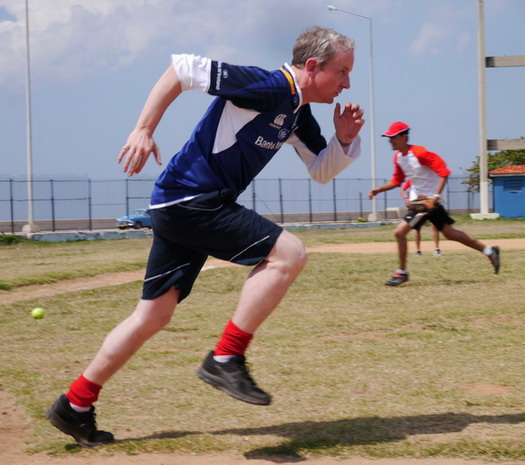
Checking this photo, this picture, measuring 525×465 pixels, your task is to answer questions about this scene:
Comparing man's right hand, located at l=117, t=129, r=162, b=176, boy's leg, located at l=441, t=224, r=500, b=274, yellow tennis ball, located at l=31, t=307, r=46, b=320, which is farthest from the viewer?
boy's leg, located at l=441, t=224, r=500, b=274

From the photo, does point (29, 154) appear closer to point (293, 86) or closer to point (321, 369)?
point (321, 369)

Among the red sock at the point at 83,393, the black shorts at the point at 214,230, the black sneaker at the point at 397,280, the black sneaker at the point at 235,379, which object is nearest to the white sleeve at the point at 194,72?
the black shorts at the point at 214,230

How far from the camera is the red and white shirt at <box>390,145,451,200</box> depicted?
10680 millimetres

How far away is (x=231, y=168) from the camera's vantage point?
3857 mm

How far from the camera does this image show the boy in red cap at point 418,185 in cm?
1003

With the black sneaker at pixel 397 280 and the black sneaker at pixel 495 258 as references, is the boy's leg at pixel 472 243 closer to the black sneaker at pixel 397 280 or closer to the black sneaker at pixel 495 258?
the black sneaker at pixel 495 258

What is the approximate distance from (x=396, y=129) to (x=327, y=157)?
6.21 m

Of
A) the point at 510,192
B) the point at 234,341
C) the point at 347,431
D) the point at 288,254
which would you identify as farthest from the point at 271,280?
the point at 510,192

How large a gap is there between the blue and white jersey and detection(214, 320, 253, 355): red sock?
66 centimetres

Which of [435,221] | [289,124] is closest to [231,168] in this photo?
[289,124]

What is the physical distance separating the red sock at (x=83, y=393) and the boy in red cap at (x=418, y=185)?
20.3ft

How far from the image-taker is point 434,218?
33.6 feet

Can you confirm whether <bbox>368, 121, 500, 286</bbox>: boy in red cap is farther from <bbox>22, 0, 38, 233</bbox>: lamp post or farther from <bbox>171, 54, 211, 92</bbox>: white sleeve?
<bbox>22, 0, 38, 233</bbox>: lamp post

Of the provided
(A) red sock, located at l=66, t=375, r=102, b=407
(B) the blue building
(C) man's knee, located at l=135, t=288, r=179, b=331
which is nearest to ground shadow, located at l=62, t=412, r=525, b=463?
(A) red sock, located at l=66, t=375, r=102, b=407
